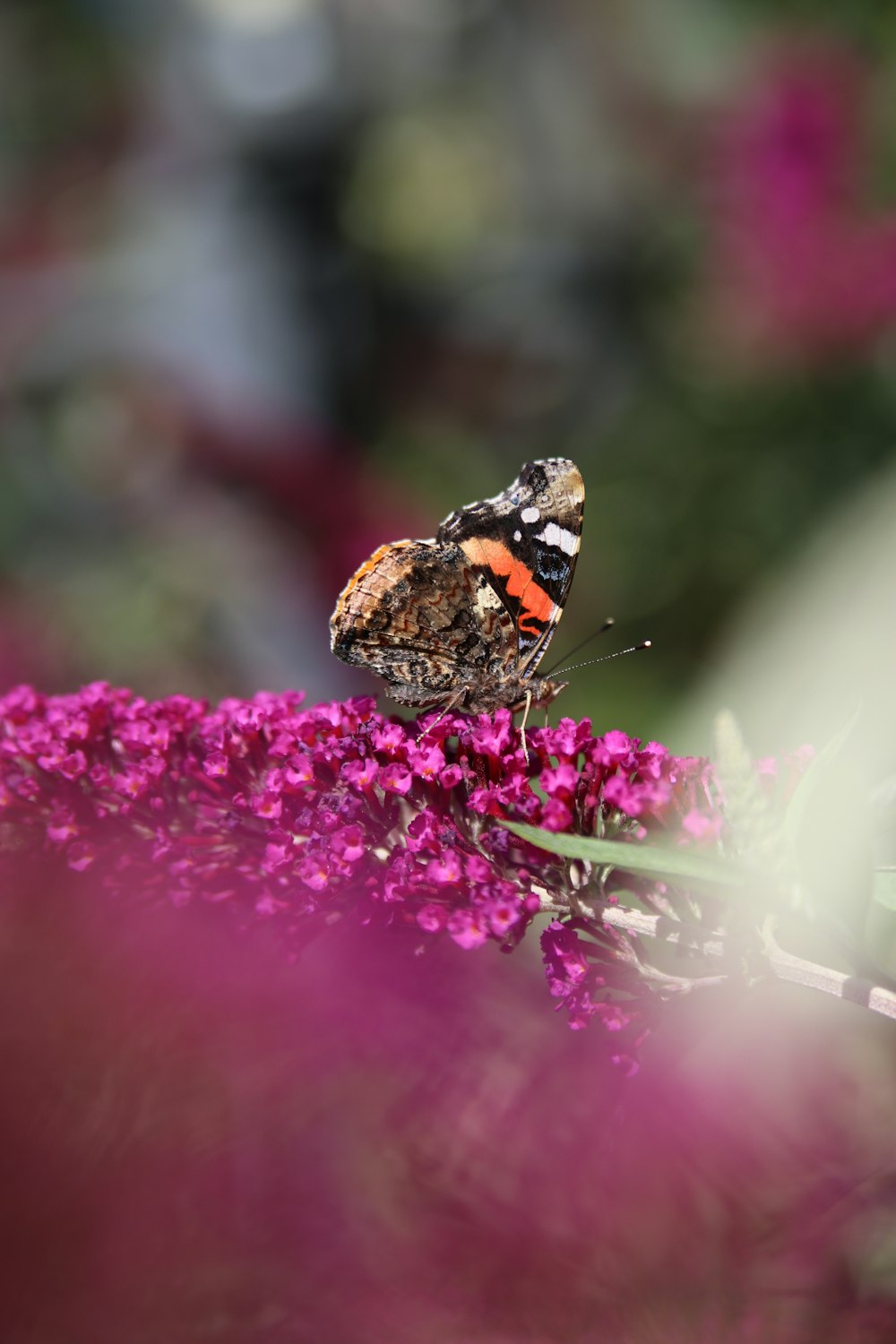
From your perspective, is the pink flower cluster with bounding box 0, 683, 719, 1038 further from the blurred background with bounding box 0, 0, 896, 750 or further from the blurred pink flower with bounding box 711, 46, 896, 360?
the blurred pink flower with bounding box 711, 46, 896, 360

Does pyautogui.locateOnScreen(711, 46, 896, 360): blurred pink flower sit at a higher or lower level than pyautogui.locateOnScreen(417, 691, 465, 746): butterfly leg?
higher

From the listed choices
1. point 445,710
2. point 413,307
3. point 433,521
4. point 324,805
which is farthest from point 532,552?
point 413,307

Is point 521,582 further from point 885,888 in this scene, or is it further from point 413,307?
point 413,307

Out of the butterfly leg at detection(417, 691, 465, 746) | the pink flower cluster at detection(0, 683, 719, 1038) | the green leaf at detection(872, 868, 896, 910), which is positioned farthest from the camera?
the butterfly leg at detection(417, 691, 465, 746)

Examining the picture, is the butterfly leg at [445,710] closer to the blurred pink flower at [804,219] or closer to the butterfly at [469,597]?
the butterfly at [469,597]

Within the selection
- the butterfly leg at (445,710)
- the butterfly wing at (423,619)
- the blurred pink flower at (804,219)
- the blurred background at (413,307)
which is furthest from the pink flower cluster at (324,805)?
the blurred pink flower at (804,219)

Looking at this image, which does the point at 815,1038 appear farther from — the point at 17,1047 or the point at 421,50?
the point at 421,50

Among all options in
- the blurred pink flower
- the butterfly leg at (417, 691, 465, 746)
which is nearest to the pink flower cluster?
the butterfly leg at (417, 691, 465, 746)

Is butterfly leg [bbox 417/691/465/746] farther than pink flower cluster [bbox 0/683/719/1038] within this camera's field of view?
Yes
